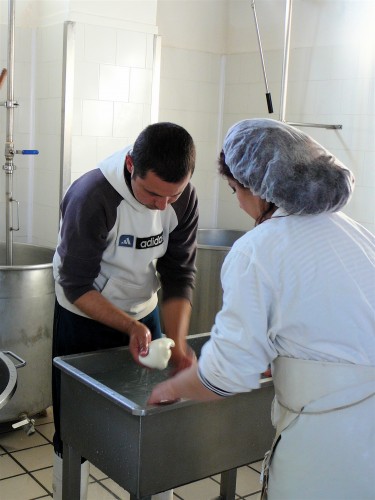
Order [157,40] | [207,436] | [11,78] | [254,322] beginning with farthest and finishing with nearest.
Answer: [157,40] < [11,78] < [207,436] < [254,322]

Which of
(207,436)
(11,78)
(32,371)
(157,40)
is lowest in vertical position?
(32,371)

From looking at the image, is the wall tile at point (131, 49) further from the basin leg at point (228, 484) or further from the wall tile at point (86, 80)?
the basin leg at point (228, 484)

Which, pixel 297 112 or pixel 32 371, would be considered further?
pixel 297 112

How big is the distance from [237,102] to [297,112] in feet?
1.68

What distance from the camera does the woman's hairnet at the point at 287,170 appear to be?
1407 mm

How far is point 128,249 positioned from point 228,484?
962mm

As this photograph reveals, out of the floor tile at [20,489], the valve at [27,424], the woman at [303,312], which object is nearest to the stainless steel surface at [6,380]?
the woman at [303,312]

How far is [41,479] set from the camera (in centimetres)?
279

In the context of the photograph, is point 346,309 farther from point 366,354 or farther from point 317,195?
point 317,195

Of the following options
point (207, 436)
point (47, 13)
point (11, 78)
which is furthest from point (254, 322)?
point (47, 13)

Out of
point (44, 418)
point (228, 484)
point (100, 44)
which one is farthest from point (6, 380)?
point (100, 44)

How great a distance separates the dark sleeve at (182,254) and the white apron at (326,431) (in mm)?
818

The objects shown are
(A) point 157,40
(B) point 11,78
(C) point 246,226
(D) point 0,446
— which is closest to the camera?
(D) point 0,446

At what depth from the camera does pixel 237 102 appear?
4156mm
